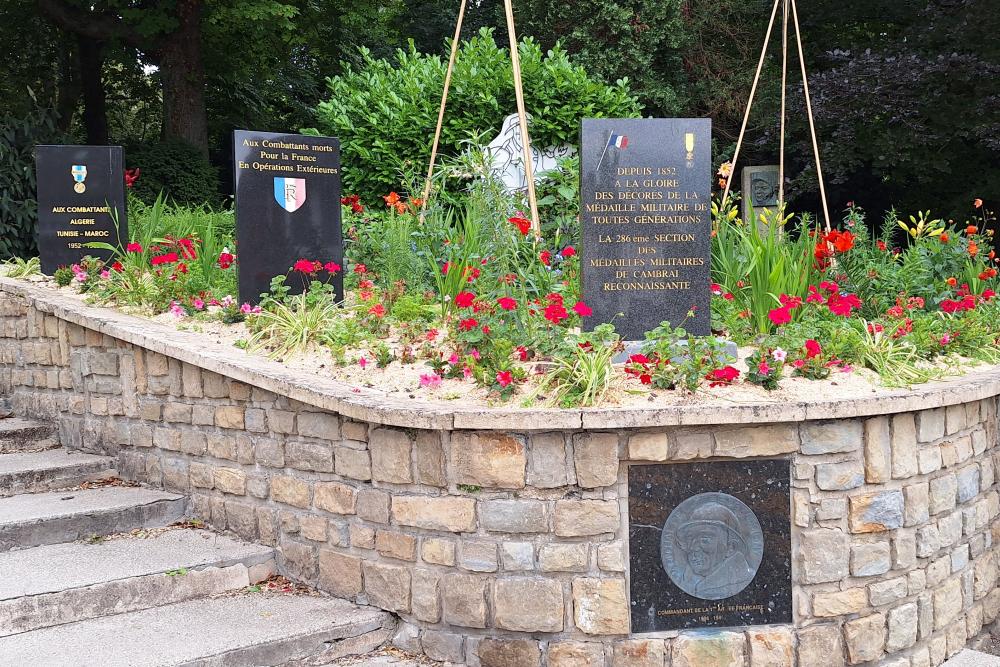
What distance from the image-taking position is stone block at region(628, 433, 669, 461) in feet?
12.1

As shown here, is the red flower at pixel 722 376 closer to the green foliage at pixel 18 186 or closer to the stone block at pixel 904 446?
the stone block at pixel 904 446

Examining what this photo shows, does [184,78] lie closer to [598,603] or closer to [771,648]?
[598,603]

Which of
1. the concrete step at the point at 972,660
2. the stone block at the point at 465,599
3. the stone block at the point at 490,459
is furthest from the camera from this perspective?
the concrete step at the point at 972,660

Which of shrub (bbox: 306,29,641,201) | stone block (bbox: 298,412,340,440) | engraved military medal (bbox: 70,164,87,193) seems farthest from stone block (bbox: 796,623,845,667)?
shrub (bbox: 306,29,641,201)

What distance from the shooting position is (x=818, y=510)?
382cm

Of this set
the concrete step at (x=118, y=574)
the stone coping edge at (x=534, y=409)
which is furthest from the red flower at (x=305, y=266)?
the concrete step at (x=118, y=574)

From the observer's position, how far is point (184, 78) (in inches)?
449

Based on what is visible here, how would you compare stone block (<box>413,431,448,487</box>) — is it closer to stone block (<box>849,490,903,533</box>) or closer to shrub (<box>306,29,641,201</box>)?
stone block (<box>849,490,903,533</box>)

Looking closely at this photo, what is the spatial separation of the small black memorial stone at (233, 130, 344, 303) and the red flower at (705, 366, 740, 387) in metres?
2.43

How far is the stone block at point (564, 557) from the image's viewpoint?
368 centimetres

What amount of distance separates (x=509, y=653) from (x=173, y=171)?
8821 millimetres

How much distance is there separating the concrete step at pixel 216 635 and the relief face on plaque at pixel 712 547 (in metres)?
1.26

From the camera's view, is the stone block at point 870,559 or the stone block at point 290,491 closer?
the stone block at point 870,559

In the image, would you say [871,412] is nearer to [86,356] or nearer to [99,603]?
[99,603]
